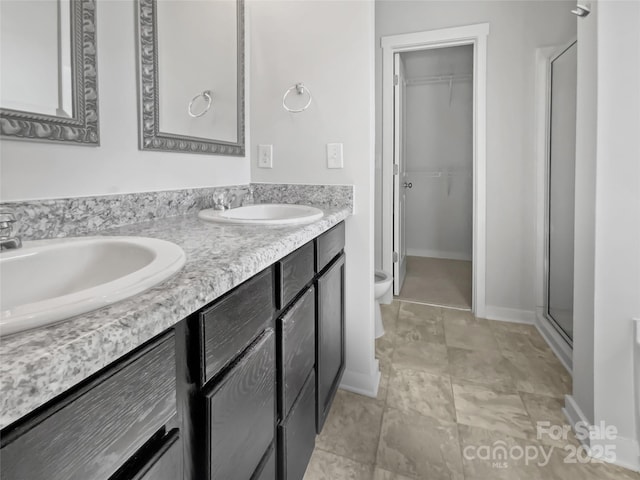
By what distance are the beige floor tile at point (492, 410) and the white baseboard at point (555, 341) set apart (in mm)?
478

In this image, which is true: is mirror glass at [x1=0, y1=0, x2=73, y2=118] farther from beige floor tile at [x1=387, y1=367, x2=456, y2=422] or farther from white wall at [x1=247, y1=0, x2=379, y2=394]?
beige floor tile at [x1=387, y1=367, x2=456, y2=422]

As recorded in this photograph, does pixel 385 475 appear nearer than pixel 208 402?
No

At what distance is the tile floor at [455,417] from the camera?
125 cm

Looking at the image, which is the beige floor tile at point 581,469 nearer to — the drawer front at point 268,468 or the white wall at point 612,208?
the white wall at point 612,208

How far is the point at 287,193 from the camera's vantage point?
68.2 inches

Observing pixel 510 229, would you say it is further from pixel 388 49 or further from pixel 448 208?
pixel 448 208

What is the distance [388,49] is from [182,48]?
6.03ft

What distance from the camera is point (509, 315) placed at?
98.6 inches

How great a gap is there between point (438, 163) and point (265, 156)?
121 inches

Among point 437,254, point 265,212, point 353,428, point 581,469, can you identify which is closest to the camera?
point 581,469

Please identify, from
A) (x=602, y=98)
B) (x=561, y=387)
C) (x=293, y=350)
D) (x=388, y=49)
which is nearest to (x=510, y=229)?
(x=561, y=387)

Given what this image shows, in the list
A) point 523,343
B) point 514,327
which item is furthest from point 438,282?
point 523,343

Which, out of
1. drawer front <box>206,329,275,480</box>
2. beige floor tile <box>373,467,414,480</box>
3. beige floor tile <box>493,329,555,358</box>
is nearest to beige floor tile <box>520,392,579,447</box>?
beige floor tile <box>493,329,555,358</box>

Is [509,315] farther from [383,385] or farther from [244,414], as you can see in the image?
[244,414]
